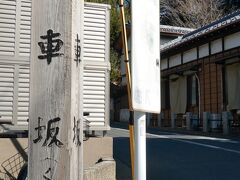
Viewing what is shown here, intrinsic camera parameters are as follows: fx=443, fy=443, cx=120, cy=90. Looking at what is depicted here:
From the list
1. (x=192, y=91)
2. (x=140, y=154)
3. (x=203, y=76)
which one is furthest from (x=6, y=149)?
(x=192, y=91)

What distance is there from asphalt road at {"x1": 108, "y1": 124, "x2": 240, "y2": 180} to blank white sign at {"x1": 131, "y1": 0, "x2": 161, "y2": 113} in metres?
5.18

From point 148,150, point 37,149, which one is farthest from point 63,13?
point 148,150

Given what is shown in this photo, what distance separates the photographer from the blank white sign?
306 cm

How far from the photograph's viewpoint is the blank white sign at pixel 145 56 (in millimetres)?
3064

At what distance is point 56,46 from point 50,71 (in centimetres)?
20

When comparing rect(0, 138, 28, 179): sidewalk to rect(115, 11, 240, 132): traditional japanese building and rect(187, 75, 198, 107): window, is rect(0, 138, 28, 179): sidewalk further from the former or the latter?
rect(187, 75, 198, 107): window

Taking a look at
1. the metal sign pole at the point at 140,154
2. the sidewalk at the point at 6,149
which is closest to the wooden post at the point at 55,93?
the metal sign pole at the point at 140,154

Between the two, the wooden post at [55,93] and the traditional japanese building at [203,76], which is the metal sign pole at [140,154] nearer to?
the wooden post at [55,93]

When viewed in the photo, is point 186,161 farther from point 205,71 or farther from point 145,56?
point 205,71

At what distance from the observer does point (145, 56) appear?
3.16 m

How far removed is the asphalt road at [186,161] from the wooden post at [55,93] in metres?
4.86

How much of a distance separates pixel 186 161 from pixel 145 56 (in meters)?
8.00

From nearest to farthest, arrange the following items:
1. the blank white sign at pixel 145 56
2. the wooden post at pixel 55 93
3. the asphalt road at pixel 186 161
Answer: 1. the blank white sign at pixel 145 56
2. the wooden post at pixel 55 93
3. the asphalt road at pixel 186 161

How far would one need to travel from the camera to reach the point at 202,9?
35.6 m
